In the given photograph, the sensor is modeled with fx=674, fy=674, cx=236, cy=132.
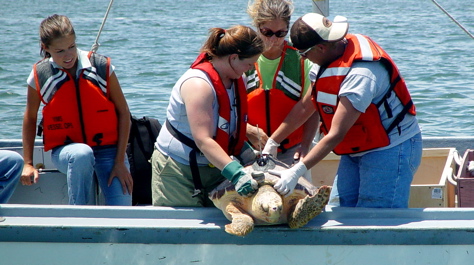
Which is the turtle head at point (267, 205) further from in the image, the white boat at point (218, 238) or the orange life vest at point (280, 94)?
the orange life vest at point (280, 94)

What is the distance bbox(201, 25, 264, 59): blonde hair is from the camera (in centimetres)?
295

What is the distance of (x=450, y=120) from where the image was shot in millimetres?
8734

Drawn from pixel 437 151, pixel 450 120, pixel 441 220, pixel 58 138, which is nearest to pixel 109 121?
pixel 58 138

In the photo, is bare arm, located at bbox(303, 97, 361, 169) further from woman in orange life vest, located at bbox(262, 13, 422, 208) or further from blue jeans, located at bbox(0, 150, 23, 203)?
blue jeans, located at bbox(0, 150, 23, 203)

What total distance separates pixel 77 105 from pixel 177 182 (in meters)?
0.90

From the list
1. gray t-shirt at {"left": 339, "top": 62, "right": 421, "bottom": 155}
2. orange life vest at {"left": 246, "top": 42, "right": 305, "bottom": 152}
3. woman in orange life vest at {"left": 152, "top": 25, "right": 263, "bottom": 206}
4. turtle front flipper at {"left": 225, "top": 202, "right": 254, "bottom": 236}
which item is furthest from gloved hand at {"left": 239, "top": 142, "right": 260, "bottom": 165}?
gray t-shirt at {"left": 339, "top": 62, "right": 421, "bottom": 155}

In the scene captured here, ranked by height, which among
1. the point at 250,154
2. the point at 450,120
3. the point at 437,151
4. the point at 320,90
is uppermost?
the point at 320,90

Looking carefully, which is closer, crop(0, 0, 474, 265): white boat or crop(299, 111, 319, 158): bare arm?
crop(0, 0, 474, 265): white boat

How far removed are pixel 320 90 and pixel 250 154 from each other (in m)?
0.47

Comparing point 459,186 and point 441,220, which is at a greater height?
point 441,220

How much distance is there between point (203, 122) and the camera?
2871mm

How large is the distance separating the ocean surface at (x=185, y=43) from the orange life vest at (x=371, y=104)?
528cm

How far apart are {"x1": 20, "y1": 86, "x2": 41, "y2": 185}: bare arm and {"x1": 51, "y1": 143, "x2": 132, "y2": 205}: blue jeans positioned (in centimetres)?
15

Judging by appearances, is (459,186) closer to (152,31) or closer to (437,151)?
(437,151)
